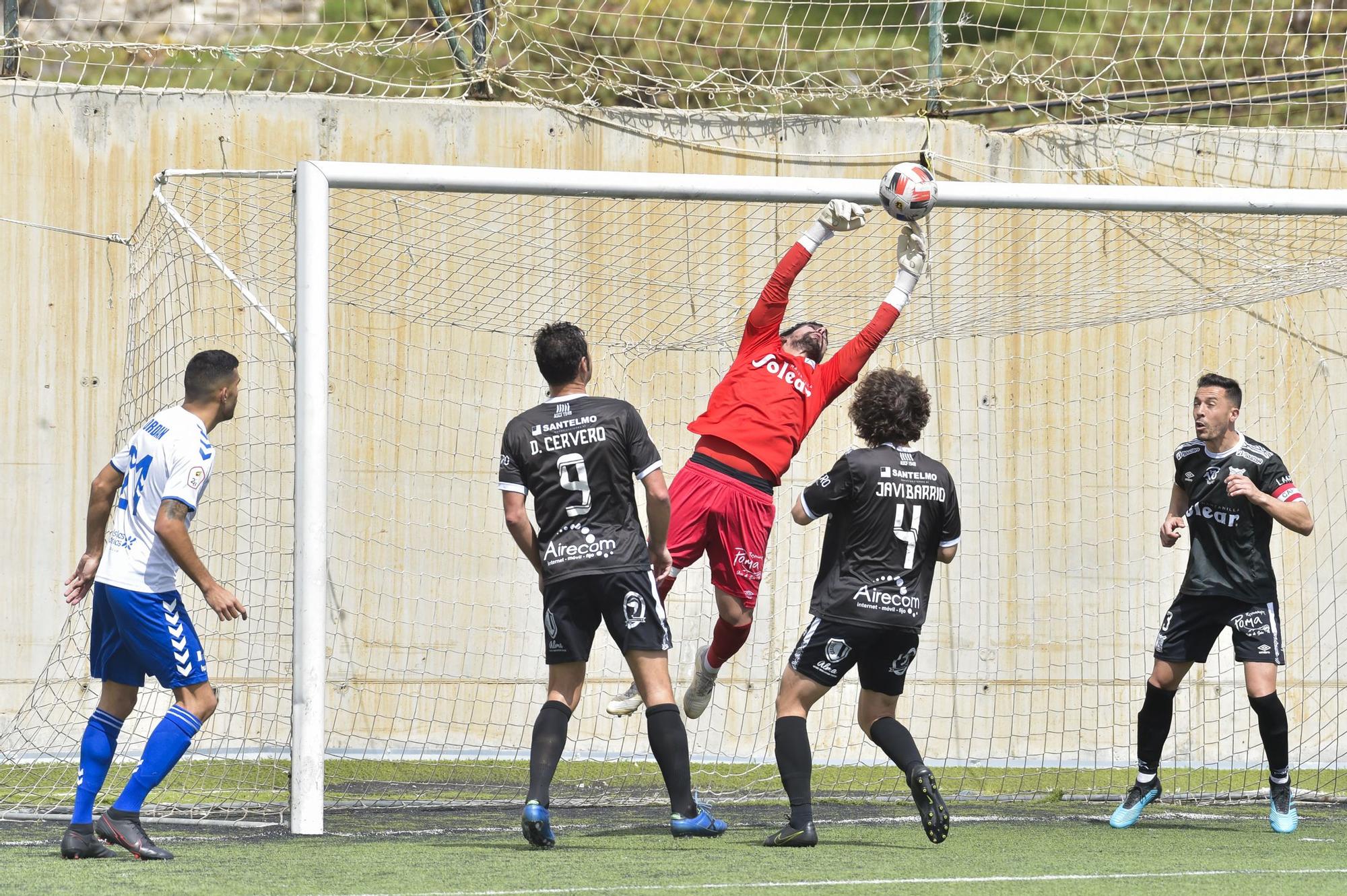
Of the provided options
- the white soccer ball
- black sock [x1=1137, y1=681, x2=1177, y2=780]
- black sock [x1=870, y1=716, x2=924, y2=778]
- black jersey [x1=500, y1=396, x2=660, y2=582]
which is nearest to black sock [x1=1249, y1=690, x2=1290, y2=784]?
black sock [x1=1137, y1=681, x2=1177, y2=780]

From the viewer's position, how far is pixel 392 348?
8.84 m

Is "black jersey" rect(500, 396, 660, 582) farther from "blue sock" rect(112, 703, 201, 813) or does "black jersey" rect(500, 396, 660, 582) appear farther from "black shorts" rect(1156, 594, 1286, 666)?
"black shorts" rect(1156, 594, 1286, 666)

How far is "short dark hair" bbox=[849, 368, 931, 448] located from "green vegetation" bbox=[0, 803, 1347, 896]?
4.93ft

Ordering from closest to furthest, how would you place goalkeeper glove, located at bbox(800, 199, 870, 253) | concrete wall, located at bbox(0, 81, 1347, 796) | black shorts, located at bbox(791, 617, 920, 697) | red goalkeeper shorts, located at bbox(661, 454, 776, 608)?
1. black shorts, located at bbox(791, 617, 920, 697)
2. goalkeeper glove, located at bbox(800, 199, 870, 253)
3. red goalkeeper shorts, located at bbox(661, 454, 776, 608)
4. concrete wall, located at bbox(0, 81, 1347, 796)

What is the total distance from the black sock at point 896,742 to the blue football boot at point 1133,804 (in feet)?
4.61

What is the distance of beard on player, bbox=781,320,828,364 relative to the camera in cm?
644

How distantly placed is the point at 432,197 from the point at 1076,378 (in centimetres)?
428

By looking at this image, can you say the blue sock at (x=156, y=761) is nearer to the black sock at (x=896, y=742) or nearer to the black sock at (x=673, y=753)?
the black sock at (x=673, y=753)

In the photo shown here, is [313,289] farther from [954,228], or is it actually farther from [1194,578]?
[954,228]

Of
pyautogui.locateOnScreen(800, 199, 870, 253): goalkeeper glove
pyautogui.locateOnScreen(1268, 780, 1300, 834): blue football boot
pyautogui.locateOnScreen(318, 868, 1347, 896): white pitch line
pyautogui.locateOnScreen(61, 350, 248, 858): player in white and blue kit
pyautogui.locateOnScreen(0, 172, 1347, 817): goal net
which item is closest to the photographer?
pyautogui.locateOnScreen(318, 868, 1347, 896): white pitch line

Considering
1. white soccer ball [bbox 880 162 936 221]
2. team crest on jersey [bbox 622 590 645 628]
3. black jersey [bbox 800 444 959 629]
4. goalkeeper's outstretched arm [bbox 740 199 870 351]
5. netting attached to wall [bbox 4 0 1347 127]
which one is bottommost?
team crest on jersey [bbox 622 590 645 628]

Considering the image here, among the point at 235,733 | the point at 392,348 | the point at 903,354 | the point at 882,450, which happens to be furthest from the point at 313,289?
the point at 903,354

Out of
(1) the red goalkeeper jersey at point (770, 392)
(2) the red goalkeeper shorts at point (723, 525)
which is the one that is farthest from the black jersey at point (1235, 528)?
(2) the red goalkeeper shorts at point (723, 525)

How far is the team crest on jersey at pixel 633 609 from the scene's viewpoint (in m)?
5.19
